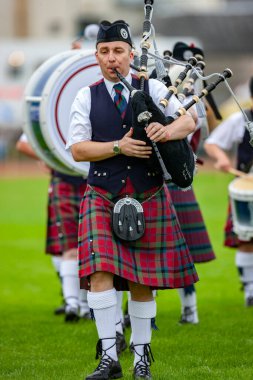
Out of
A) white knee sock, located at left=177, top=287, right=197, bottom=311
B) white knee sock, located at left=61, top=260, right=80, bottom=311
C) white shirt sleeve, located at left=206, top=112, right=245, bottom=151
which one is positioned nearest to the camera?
white knee sock, located at left=177, top=287, right=197, bottom=311

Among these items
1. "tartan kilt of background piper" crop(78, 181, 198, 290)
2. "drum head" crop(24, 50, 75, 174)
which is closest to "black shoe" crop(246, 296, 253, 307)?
"drum head" crop(24, 50, 75, 174)

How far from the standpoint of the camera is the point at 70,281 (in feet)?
22.8

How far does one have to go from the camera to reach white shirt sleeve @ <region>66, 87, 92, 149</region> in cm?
484

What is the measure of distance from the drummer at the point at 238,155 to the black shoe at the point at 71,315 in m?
1.21

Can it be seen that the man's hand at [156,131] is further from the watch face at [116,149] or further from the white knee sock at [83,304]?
the white knee sock at [83,304]

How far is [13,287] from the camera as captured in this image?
862 centimetres

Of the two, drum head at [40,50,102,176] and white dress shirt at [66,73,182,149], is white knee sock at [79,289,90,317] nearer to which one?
drum head at [40,50,102,176]

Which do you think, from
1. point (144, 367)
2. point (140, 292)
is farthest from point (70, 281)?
point (144, 367)

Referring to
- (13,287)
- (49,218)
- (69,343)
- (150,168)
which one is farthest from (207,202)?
(150,168)

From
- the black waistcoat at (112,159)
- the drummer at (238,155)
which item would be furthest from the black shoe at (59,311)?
the black waistcoat at (112,159)

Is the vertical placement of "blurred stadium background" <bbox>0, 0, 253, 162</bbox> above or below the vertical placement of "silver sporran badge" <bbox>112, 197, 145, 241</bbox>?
below

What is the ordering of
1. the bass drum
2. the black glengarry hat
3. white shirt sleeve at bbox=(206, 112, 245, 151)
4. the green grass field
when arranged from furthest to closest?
white shirt sleeve at bbox=(206, 112, 245, 151) < the bass drum < the green grass field < the black glengarry hat

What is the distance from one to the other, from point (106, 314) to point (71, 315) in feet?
6.61

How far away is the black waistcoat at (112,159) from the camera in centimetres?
485
